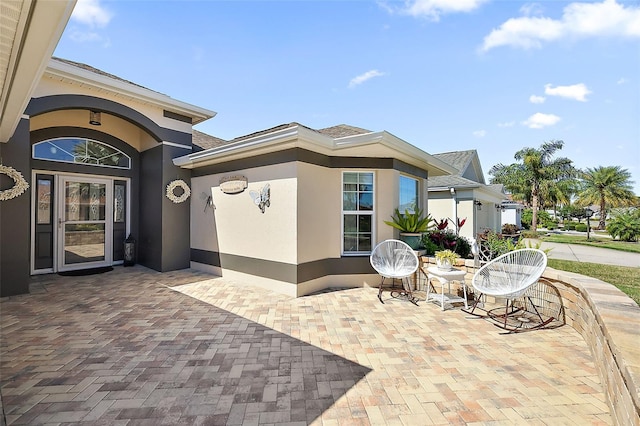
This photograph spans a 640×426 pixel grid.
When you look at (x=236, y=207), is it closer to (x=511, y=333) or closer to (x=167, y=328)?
(x=167, y=328)

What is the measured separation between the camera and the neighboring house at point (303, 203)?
5.48 meters

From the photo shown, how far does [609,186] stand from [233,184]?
34.8 m

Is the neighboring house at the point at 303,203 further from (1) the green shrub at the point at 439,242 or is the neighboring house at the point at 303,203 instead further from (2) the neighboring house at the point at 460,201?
(2) the neighboring house at the point at 460,201

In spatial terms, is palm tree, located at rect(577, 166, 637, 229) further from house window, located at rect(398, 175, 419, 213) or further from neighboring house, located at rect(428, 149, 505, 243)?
house window, located at rect(398, 175, 419, 213)

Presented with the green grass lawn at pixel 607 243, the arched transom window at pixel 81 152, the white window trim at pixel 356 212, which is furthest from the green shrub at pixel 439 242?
the green grass lawn at pixel 607 243

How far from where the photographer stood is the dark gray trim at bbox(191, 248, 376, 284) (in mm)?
5527

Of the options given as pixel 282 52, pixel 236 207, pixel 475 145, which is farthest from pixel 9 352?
pixel 475 145

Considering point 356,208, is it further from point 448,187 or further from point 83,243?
point 448,187

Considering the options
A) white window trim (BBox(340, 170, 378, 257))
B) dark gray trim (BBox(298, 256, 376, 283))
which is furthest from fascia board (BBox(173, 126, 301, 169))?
dark gray trim (BBox(298, 256, 376, 283))

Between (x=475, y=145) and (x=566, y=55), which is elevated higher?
(x=475, y=145)

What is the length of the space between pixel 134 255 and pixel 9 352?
16.8 ft

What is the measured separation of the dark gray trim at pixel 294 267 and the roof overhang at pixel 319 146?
2276 mm

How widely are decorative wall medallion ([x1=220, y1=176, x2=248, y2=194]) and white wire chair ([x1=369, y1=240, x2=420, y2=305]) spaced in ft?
10.5

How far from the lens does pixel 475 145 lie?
56.1 ft
